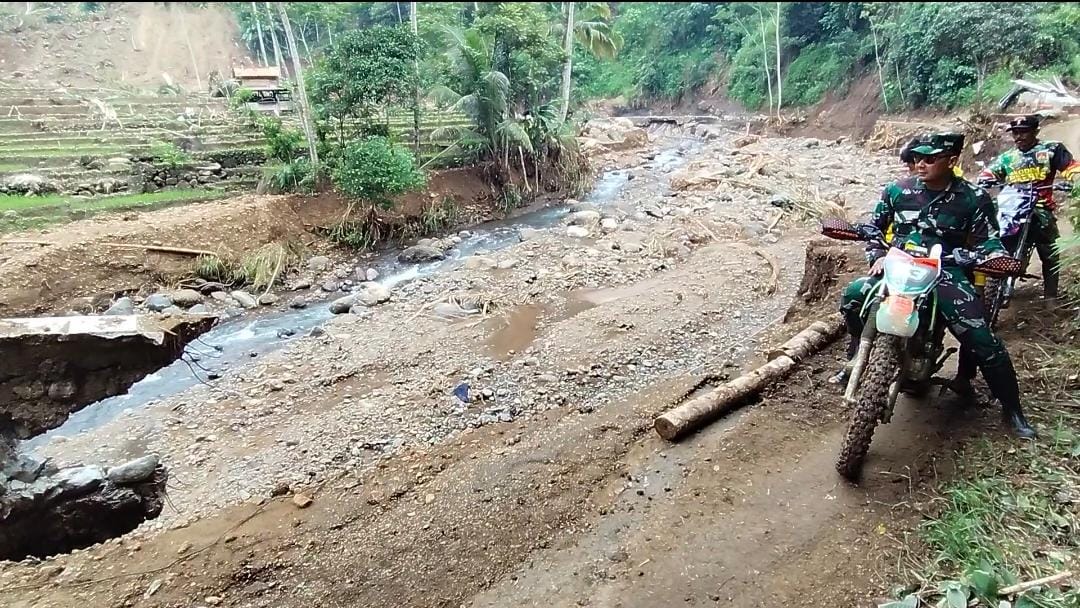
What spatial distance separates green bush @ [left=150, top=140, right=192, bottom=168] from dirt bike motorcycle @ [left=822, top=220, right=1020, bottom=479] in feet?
45.8

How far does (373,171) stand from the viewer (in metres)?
11.6

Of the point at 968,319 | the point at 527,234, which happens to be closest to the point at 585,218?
the point at 527,234

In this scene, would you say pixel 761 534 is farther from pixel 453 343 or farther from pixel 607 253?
pixel 607 253

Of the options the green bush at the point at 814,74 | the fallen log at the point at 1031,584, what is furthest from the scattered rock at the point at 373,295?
the green bush at the point at 814,74

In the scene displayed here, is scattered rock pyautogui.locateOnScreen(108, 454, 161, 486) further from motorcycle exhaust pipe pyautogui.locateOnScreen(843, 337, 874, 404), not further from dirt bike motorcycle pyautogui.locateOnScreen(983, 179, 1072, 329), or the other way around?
dirt bike motorcycle pyautogui.locateOnScreen(983, 179, 1072, 329)

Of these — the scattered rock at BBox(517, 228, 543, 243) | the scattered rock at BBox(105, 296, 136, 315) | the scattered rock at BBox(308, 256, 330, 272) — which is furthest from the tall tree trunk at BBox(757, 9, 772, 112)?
the scattered rock at BBox(105, 296, 136, 315)

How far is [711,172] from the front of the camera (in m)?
18.1

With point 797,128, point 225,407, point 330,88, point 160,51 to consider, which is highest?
point 160,51

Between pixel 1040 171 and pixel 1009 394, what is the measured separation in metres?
2.46

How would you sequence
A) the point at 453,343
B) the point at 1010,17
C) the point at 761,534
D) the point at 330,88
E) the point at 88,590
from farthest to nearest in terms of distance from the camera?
the point at 1010,17
the point at 330,88
the point at 453,343
the point at 88,590
the point at 761,534

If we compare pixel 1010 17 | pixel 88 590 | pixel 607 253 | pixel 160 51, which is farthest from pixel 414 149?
pixel 160 51

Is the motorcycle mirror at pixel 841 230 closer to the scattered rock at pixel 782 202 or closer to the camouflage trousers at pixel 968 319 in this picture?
the camouflage trousers at pixel 968 319

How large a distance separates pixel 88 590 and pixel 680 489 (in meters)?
3.75

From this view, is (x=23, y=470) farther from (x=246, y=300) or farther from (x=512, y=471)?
(x=246, y=300)
